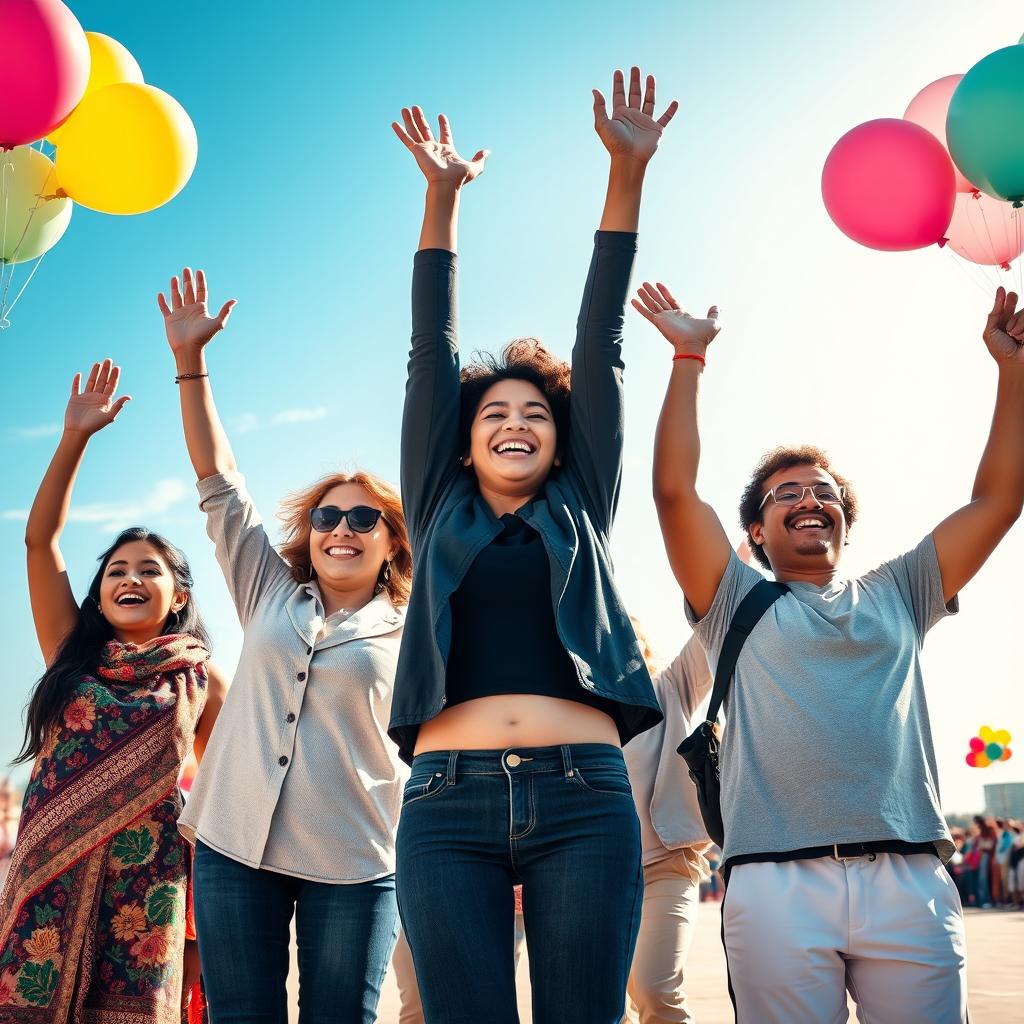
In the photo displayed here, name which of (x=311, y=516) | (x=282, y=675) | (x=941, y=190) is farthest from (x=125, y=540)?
(x=941, y=190)

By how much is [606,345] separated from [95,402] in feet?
8.28

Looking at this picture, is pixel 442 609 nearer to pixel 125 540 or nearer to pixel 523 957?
pixel 125 540

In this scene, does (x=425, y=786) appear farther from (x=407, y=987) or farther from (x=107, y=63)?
(x=107, y=63)

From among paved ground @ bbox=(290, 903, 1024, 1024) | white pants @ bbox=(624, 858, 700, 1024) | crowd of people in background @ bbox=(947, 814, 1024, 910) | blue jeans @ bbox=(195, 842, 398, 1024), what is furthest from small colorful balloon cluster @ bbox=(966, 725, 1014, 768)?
blue jeans @ bbox=(195, 842, 398, 1024)

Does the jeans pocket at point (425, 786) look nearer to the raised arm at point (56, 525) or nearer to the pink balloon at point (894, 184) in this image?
the raised arm at point (56, 525)

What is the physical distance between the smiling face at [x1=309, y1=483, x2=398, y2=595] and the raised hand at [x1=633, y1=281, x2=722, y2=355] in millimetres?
1216

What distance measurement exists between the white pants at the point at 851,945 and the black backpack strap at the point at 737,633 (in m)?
0.55

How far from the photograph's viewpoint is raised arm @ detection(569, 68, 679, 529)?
3213 millimetres

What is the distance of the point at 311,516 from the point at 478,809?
1.81 metres

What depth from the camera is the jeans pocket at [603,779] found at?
8.87 ft

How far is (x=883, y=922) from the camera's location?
3.20m

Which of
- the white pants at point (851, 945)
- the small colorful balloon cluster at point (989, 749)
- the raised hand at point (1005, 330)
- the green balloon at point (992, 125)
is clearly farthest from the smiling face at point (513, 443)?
the small colorful balloon cluster at point (989, 749)

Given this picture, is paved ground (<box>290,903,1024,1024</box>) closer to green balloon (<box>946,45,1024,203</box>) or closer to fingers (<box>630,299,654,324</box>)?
fingers (<box>630,299,654,324</box>)

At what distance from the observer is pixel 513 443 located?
126 inches
